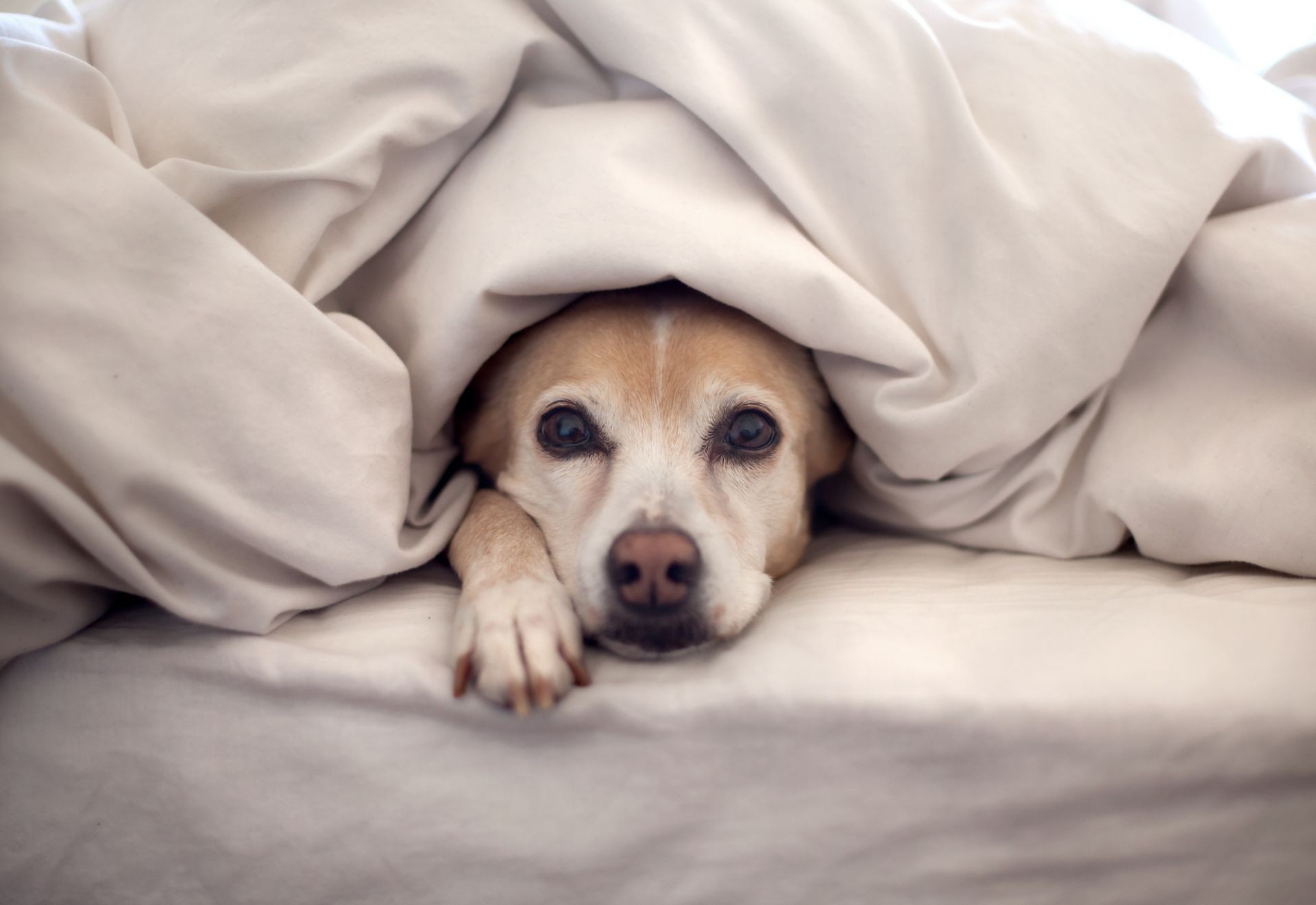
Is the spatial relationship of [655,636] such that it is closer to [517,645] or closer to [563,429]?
[517,645]

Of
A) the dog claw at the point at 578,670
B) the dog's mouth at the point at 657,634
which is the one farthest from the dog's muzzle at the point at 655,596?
the dog claw at the point at 578,670

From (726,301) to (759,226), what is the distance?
0.13 m

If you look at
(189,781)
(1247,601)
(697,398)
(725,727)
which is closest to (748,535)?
(697,398)

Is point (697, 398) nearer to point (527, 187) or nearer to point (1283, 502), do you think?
point (527, 187)

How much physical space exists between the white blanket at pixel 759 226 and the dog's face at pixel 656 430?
0.13 metres

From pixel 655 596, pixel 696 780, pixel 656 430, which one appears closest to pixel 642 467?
pixel 656 430

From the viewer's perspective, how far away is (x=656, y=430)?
1446mm

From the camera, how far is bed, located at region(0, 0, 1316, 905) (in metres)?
1.00

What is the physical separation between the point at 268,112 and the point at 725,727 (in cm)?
112

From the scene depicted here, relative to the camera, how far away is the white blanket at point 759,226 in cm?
115

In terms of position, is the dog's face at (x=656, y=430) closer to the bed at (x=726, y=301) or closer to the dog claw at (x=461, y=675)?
the bed at (x=726, y=301)

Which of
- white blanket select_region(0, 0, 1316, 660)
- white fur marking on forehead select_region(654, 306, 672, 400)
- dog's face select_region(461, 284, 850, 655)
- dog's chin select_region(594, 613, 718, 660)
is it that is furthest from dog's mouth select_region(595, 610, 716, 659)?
white fur marking on forehead select_region(654, 306, 672, 400)

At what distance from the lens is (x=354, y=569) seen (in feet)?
3.82

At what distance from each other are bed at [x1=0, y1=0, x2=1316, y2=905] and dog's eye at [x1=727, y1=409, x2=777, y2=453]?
168mm
